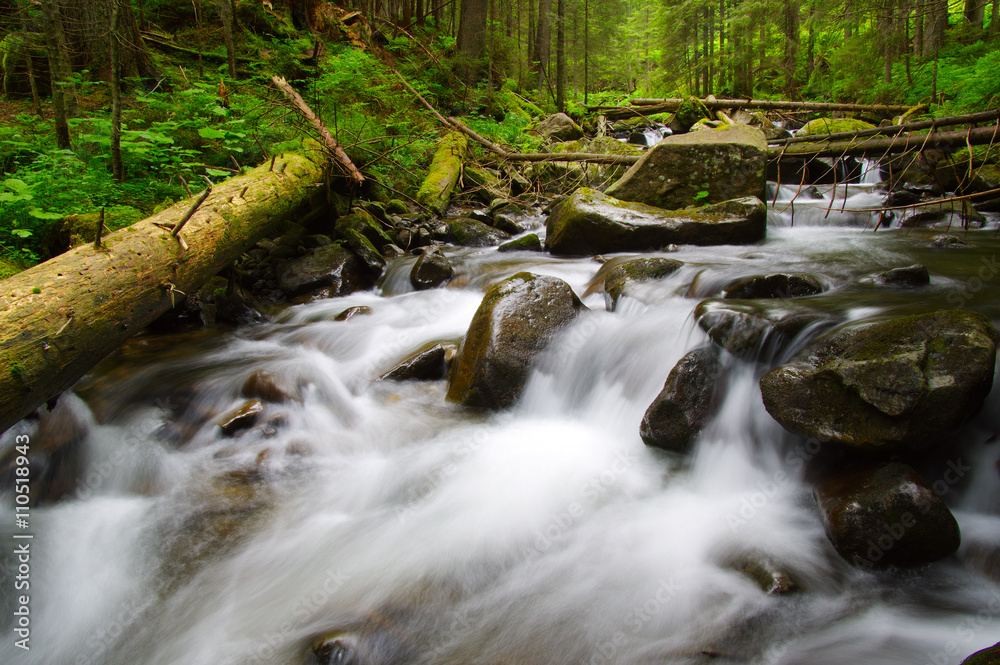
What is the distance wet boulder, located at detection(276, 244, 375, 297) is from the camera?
21.5 ft

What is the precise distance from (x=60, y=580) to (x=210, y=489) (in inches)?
32.7

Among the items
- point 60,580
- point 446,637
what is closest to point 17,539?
point 60,580

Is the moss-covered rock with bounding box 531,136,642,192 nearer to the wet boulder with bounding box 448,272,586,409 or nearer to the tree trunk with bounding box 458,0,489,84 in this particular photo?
the tree trunk with bounding box 458,0,489,84

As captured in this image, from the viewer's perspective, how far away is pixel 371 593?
273 cm

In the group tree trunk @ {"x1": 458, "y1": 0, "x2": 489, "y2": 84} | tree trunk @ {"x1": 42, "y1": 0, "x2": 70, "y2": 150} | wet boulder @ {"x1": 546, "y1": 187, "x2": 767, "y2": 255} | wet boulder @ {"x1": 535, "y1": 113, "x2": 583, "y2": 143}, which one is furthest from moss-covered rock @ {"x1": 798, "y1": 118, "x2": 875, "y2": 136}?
tree trunk @ {"x1": 42, "y1": 0, "x2": 70, "y2": 150}

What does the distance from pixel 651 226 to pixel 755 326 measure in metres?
3.60

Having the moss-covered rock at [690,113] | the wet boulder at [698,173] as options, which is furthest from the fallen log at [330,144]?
the moss-covered rock at [690,113]

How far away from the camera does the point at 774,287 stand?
14.6 ft

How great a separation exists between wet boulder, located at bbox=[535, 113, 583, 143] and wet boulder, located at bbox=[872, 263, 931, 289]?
34.7ft

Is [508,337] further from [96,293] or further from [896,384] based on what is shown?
[96,293]

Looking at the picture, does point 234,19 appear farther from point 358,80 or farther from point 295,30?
point 358,80

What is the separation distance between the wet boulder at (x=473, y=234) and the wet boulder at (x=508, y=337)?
12.0 ft

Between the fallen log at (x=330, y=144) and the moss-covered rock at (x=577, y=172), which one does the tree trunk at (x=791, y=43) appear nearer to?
the moss-covered rock at (x=577, y=172)

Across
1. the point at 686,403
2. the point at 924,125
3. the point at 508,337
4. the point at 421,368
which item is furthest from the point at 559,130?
the point at 686,403
